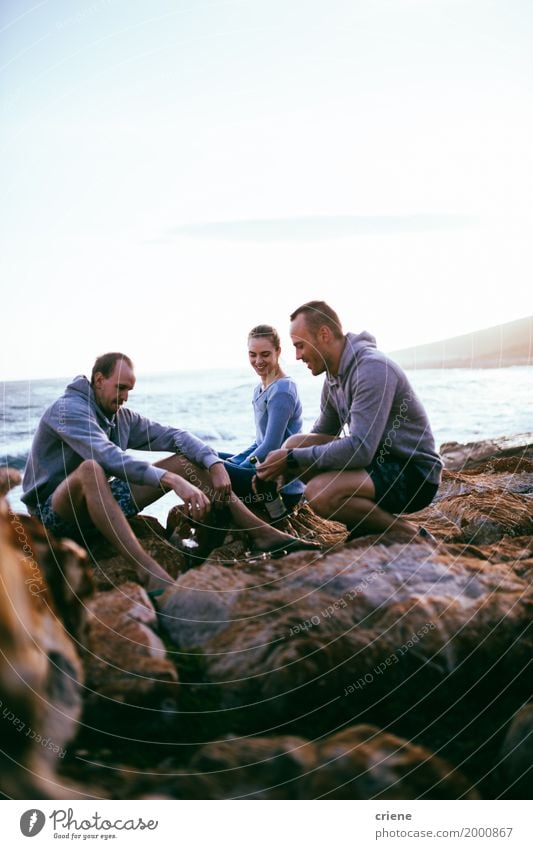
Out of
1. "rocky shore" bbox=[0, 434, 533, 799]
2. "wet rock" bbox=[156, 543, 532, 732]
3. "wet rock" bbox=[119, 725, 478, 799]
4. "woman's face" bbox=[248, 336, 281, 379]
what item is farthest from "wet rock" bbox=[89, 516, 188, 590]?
"woman's face" bbox=[248, 336, 281, 379]

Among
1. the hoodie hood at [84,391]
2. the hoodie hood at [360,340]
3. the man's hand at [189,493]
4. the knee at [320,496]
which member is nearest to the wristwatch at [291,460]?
the knee at [320,496]

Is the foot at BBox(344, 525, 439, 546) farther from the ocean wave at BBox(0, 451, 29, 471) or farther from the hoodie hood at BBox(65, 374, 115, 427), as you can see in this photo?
the ocean wave at BBox(0, 451, 29, 471)

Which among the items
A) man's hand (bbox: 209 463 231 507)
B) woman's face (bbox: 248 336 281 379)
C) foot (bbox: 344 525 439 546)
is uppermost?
woman's face (bbox: 248 336 281 379)

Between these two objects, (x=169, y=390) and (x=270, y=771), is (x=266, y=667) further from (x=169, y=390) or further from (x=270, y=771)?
(x=169, y=390)

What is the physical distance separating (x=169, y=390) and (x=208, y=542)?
9.41 metres

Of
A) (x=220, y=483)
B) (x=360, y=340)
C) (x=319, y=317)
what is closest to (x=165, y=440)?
(x=220, y=483)

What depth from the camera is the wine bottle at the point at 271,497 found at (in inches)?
202

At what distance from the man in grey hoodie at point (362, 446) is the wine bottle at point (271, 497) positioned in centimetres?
27

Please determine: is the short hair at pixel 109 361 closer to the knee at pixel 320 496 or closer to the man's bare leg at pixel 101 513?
the man's bare leg at pixel 101 513

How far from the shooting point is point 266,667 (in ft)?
12.7

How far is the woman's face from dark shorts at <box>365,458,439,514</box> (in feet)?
3.33

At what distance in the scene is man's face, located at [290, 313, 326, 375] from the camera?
4.83 m

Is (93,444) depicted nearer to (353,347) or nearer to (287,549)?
(287,549)

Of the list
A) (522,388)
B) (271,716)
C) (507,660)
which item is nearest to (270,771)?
(271,716)
